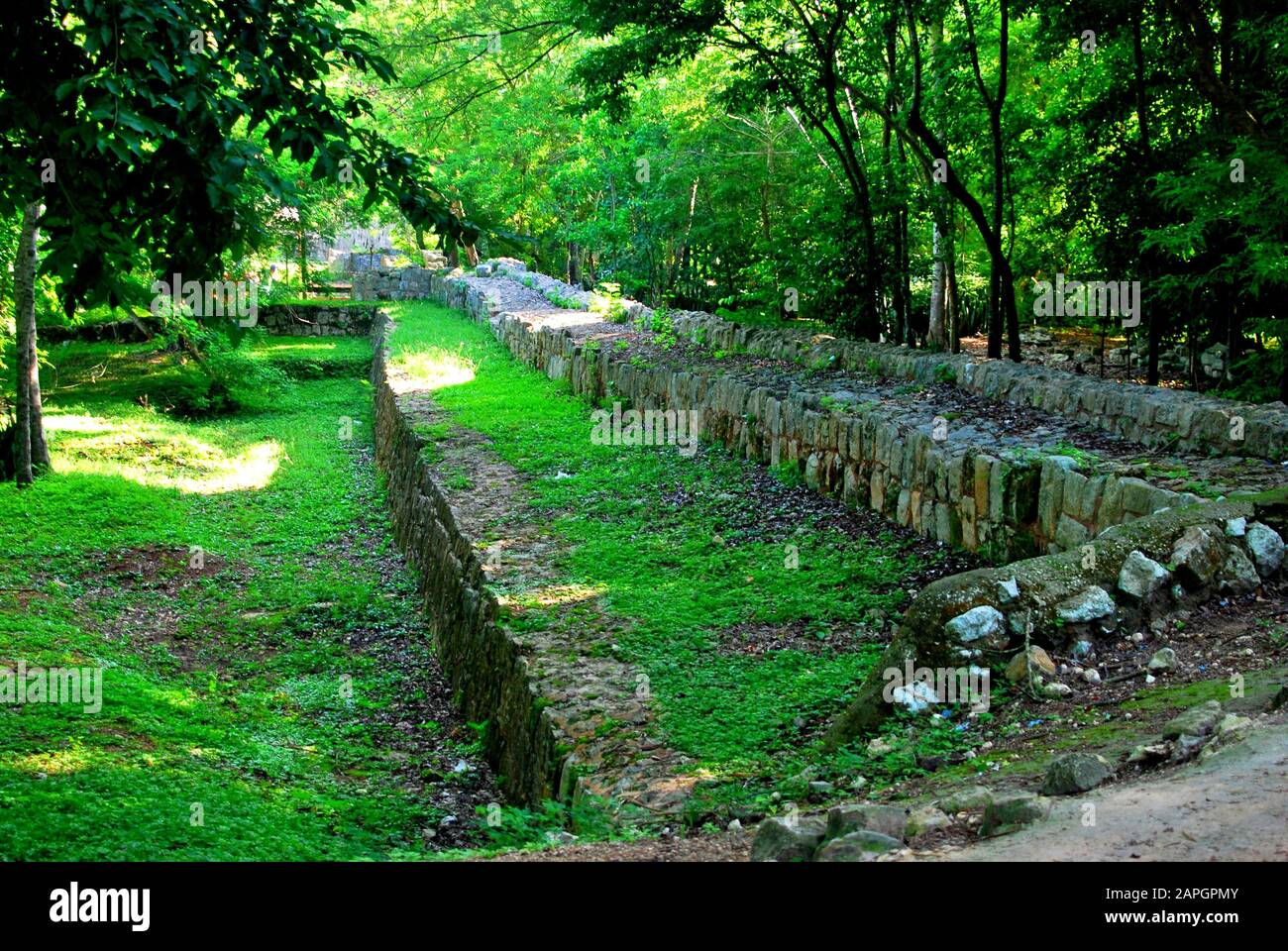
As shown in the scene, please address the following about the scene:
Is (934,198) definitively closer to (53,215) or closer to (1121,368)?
(1121,368)

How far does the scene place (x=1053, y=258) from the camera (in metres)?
17.4

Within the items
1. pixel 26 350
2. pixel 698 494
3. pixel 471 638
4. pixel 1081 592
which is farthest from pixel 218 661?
pixel 1081 592

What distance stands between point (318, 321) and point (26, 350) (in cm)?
1758

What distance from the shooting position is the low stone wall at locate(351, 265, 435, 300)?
33000 mm

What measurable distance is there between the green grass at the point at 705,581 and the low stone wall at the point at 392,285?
2100cm

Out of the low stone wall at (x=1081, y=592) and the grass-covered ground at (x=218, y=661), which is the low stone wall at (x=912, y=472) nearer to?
the low stone wall at (x=1081, y=592)

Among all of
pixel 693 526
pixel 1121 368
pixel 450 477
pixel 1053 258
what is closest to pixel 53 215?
pixel 693 526

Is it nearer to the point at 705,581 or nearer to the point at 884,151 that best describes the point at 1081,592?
the point at 705,581

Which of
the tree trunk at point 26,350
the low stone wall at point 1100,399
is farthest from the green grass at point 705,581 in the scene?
the tree trunk at point 26,350

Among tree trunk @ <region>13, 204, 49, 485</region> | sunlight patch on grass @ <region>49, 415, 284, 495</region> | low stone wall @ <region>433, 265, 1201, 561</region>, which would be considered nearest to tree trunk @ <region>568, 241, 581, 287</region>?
sunlight patch on grass @ <region>49, 415, 284, 495</region>

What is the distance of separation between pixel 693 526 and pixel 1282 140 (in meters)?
5.70

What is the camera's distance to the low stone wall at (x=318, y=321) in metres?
29.7

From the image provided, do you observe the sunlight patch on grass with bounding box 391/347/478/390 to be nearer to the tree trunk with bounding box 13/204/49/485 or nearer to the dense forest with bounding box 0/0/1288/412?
the dense forest with bounding box 0/0/1288/412

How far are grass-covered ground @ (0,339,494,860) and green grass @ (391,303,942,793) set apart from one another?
4.53ft
